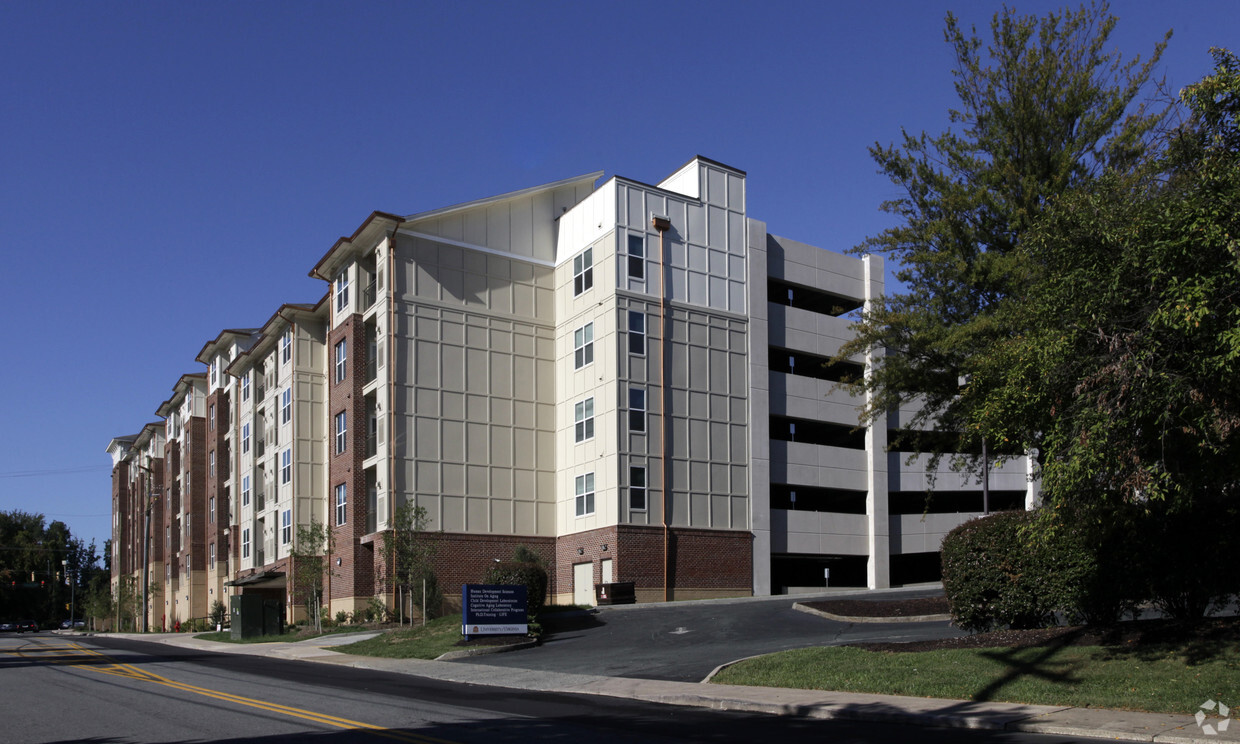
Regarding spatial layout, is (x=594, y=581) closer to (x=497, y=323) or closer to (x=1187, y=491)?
(x=497, y=323)

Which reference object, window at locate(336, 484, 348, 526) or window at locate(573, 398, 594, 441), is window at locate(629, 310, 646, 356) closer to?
window at locate(573, 398, 594, 441)

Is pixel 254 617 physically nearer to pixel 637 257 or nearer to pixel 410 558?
pixel 410 558

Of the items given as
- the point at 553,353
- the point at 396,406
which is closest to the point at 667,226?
the point at 553,353

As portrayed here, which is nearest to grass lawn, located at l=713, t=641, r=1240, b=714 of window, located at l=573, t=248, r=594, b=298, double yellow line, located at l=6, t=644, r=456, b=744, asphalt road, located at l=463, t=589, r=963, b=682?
asphalt road, located at l=463, t=589, r=963, b=682

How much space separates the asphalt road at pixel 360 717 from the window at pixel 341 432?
25.9 meters

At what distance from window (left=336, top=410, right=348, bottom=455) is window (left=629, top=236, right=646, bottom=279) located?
14467 millimetres

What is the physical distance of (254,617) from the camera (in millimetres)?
43375

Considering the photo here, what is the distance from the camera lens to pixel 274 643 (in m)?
39.0

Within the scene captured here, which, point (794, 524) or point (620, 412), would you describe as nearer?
point (620, 412)

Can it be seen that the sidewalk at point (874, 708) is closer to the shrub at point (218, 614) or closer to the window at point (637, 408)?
the window at point (637, 408)

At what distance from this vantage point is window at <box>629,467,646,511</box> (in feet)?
141

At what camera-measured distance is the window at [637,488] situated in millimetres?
43000

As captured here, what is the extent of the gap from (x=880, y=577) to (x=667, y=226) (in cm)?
2006

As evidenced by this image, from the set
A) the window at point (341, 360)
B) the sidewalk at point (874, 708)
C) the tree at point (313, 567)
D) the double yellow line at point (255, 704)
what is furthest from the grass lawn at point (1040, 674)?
the window at point (341, 360)
